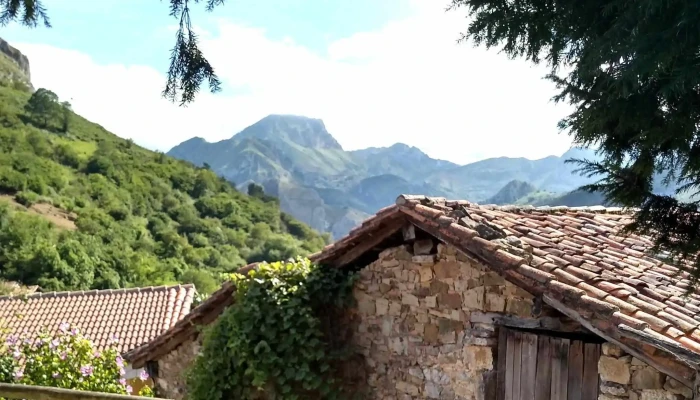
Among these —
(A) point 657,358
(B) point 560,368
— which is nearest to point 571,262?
(B) point 560,368

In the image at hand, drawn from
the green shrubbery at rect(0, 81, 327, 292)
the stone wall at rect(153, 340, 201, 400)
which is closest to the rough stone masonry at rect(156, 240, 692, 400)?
the stone wall at rect(153, 340, 201, 400)

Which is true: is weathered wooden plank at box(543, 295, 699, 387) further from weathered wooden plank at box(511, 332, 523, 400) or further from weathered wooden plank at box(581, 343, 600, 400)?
weathered wooden plank at box(511, 332, 523, 400)

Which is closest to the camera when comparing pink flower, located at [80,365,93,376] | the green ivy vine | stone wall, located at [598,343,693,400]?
stone wall, located at [598,343,693,400]

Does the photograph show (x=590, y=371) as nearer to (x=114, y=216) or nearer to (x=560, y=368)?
(x=560, y=368)

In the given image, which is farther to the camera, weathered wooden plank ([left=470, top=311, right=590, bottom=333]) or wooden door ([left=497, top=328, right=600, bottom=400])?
weathered wooden plank ([left=470, top=311, right=590, bottom=333])

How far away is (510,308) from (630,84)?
2634 millimetres

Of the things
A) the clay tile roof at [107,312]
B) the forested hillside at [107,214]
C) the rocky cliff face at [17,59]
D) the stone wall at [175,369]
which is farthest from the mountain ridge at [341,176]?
the stone wall at [175,369]

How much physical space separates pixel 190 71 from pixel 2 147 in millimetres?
39904

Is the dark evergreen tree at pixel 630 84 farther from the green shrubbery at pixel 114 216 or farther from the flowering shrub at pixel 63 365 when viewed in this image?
the green shrubbery at pixel 114 216

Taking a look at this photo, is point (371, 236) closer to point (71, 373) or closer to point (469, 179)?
point (71, 373)

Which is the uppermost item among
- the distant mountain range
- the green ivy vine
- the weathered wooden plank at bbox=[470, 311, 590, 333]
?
the distant mountain range

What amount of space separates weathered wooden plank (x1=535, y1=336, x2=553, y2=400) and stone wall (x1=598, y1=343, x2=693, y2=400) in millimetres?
520

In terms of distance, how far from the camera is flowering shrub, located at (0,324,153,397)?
652cm

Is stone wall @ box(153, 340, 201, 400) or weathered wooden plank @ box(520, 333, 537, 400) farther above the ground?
weathered wooden plank @ box(520, 333, 537, 400)
